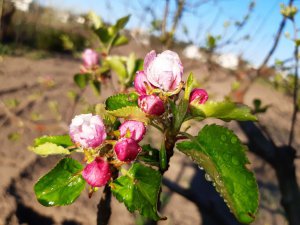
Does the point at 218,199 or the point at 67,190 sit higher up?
the point at 67,190

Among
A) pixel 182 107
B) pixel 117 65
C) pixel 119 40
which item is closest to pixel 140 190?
pixel 182 107

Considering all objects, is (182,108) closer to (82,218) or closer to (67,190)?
(67,190)

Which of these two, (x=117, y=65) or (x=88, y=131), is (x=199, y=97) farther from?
(x=117, y=65)

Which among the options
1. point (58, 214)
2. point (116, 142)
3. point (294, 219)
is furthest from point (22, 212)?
point (116, 142)

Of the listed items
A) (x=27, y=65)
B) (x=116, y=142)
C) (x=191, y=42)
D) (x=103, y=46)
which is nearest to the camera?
(x=116, y=142)

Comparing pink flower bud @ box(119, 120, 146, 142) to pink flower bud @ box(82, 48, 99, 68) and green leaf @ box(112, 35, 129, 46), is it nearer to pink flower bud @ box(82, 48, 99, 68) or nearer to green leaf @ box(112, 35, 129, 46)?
pink flower bud @ box(82, 48, 99, 68)

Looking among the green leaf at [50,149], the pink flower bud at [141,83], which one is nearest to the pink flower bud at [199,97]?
the pink flower bud at [141,83]
